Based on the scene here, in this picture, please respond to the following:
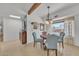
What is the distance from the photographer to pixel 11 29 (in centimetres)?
254

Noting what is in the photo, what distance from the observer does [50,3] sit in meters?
2.48

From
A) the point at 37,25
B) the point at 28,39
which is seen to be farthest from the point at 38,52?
the point at 37,25

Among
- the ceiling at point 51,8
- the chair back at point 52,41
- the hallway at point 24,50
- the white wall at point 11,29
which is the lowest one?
the hallway at point 24,50

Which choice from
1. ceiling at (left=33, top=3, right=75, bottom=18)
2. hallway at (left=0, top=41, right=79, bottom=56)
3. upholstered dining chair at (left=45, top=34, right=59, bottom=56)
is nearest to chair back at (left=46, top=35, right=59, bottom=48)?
upholstered dining chair at (left=45, top=34, right=59, bottom=56)

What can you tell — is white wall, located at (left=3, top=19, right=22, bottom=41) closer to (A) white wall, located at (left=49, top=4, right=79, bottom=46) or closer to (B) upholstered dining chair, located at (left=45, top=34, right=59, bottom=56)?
(B) upholstered dining chair, located at (left=45, top=34, right=59, bottom=56)

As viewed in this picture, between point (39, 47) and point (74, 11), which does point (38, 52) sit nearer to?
point (39, 47)

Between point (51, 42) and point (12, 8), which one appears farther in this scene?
point (51, 42)

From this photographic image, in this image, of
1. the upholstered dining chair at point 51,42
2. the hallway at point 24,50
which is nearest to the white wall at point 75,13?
the hallway at point 24,50

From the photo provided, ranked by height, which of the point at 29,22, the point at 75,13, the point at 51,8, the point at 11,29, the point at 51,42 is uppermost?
the point at 51,8

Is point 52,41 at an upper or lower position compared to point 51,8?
lower

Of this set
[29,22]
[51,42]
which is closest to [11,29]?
[29,22]

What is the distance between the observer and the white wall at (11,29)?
252 cm

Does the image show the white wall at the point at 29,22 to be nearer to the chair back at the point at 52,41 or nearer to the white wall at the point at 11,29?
the white wall at the point at 11,29

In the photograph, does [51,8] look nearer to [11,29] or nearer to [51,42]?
[51,42]
